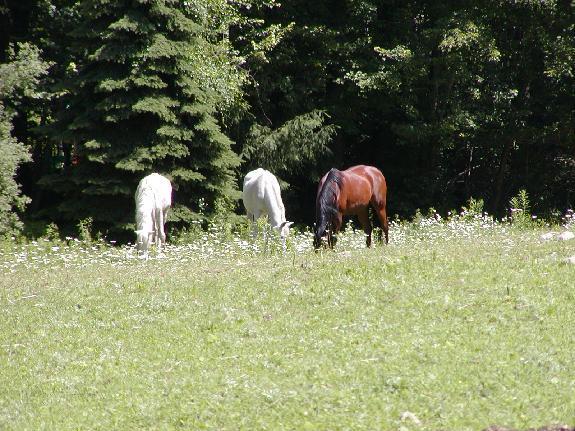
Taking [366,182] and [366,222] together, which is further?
[366,222]

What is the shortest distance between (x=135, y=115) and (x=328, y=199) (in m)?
7.21

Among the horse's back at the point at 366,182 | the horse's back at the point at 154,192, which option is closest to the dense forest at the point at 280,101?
the horse's back at the point at 154,192

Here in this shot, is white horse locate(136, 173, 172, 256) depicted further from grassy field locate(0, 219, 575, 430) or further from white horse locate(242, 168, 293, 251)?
grassy field locate(0, 219, 575, 430)

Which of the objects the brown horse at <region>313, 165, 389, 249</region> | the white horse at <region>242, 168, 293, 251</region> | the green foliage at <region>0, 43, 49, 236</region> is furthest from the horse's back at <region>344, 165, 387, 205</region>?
the green foliage at <region>0, 43, 49, 236</region>

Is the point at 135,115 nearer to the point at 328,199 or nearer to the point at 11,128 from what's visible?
the point at 11,128

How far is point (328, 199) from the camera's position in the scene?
14328mm

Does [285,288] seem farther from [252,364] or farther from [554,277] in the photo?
[554,277]

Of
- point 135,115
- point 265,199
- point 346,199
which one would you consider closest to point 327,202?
point 346,199

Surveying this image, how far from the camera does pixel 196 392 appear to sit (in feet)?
26.0

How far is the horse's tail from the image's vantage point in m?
14.1

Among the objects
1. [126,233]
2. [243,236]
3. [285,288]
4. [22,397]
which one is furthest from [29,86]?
[22,397]

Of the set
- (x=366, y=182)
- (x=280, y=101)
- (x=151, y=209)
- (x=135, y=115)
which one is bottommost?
(x=151, y=209)

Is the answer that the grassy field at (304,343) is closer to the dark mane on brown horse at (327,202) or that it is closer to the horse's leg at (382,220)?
the dark mane on brown horse at (327,202)

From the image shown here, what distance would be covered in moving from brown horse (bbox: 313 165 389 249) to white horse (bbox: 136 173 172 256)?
347 cm
